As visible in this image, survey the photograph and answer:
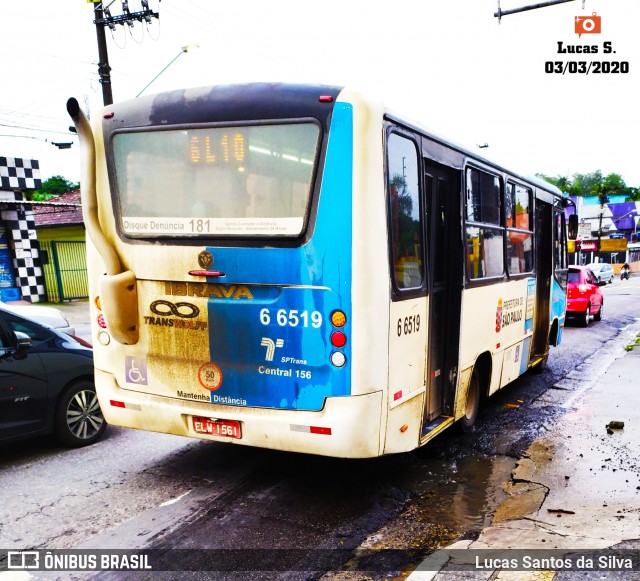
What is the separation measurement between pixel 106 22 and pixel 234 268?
13.3 meters

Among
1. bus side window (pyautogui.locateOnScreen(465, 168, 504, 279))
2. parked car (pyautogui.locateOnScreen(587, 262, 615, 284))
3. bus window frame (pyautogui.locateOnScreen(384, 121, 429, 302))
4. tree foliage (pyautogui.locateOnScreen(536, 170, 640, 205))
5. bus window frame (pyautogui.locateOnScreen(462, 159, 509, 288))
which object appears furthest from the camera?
tree foliage (pyautogui.locateOnScreen(536, 170, 640, 205))

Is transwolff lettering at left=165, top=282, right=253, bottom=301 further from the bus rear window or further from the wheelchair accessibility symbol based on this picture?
the wheelchair accessibility symbol

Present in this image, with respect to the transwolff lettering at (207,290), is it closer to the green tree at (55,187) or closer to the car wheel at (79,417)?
the car wheel at (79,417)

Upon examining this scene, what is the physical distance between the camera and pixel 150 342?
15.3 feet

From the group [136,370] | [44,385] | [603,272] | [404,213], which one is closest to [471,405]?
[404,213]

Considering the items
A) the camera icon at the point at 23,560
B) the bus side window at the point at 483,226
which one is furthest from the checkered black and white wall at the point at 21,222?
the camera icon at the point at 23,560

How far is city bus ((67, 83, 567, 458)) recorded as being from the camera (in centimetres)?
405

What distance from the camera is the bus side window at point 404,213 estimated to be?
4.33 m

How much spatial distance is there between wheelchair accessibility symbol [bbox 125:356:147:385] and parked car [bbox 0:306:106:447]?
4.51 ft

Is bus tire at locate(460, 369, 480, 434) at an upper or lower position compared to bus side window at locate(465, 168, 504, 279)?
lower

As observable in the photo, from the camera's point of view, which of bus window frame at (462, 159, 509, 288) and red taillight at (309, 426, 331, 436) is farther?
bus window frame at (462, 159, 509, 288)

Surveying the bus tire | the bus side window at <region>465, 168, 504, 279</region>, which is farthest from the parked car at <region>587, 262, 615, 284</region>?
the bus tire

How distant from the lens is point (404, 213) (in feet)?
14.9

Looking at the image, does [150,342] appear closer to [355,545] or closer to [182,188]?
[182,188]
